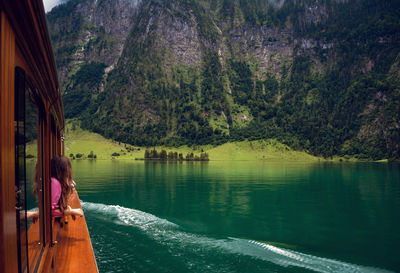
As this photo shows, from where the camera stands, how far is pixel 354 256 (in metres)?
14.5

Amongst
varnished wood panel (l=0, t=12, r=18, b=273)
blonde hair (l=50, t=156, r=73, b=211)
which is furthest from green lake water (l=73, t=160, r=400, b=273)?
varnished wood panel (l=0, t=12, r=18, b=273)

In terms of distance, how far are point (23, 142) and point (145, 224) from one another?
1462 centimetres

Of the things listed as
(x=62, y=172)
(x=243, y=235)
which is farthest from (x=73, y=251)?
(x=243, y=235)

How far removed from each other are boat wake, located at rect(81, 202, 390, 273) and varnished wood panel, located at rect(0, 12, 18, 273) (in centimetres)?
1081

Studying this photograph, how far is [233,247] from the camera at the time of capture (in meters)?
14.2

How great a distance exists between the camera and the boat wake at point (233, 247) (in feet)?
40.5

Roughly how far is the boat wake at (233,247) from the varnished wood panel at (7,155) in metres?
10.8

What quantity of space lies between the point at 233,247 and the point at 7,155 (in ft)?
40.4

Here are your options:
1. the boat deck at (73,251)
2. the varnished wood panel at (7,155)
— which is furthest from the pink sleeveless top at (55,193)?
the varnished wood panel at (7,155)

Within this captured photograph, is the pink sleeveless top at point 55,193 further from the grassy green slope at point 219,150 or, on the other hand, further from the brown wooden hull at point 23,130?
the grassy green slope at point 219,150

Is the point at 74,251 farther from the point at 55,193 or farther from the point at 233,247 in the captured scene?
the point at 233,247

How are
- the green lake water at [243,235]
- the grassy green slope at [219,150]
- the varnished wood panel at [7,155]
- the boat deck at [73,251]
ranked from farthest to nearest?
the grassy green slope at [219,150] → the green lake water at [243,235] → the boat deck at [73,251] → the varnished wood panel at [7,155]

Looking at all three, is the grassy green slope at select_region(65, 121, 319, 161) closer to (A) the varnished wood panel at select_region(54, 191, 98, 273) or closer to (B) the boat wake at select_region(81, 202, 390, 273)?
(B) the boat wake at select_region(81, 202, 390, 273)

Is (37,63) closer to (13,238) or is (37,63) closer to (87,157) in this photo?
(13,238)
